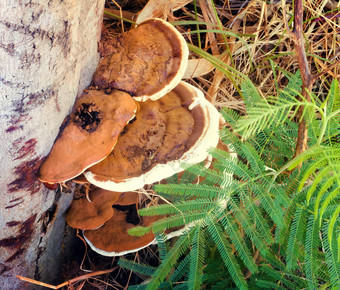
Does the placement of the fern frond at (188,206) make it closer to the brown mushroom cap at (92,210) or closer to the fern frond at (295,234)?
the fern frond at (295,234)

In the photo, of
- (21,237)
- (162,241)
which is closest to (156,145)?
(162,241)

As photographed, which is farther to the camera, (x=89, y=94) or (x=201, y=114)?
(x=201, y=114)

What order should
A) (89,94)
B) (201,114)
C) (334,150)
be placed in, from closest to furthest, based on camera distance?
(334,150) → (89,94) → (201,114)

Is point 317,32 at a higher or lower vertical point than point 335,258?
higher

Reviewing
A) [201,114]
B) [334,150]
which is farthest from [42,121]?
[334,150]

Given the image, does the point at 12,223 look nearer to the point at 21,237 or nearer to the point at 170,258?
the point at 21,237

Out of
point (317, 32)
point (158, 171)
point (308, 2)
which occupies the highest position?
point (308, 2)

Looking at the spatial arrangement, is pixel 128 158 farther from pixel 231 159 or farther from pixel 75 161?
pixel 231 159
